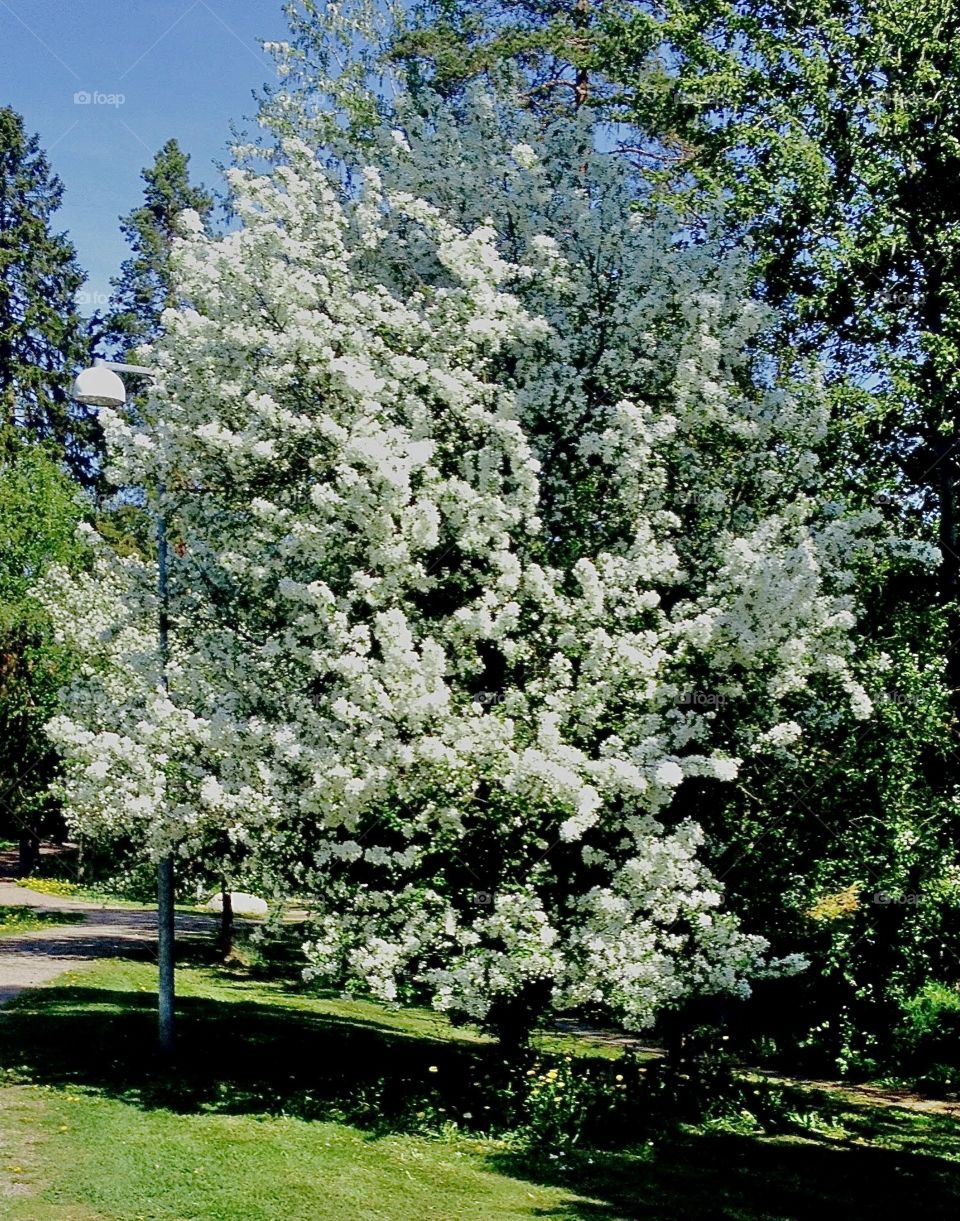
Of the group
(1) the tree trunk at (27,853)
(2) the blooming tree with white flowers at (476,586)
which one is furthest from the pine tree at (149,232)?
(2) the blooming tree with white flowers at (476,586)

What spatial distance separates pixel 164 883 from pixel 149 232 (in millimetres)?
44209

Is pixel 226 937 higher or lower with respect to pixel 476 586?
lower

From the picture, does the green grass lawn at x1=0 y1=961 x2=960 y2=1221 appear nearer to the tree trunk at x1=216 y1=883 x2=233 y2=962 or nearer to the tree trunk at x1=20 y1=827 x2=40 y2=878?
the tree trunk at x1=216 y1=883 x2=233 y2=962

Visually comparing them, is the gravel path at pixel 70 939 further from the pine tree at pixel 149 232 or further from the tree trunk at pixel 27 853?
the pine tree at pixel 149 232

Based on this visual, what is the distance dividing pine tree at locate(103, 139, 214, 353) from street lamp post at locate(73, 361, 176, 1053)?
41.1 m

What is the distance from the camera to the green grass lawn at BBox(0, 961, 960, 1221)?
28.8 feet

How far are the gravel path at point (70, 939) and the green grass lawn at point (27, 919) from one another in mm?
331

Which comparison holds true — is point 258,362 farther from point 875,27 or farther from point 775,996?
point 775,996

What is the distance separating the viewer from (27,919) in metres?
27.7

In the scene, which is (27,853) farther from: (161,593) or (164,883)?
(161,593)

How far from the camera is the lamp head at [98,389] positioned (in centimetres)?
1123

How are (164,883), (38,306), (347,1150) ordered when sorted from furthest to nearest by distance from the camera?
(38,306)
(164,883)
(347,1150)

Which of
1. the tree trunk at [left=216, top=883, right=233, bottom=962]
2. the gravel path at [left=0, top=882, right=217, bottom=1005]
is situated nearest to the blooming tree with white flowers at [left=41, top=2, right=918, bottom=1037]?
the gravel path at [left=0, top=882, right=217, bottom=1005]

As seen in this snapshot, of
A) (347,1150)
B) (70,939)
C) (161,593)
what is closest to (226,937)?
(70,939)
